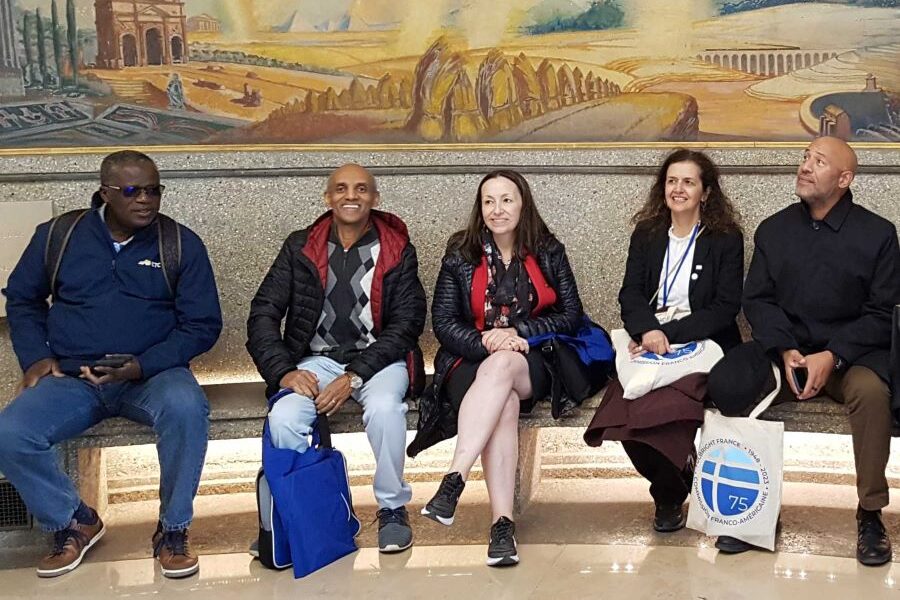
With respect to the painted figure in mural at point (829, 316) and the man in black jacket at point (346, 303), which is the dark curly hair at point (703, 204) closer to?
the painted figure in mural at point (829, 316)

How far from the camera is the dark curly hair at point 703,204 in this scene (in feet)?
19.1

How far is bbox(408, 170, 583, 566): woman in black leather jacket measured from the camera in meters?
5.26

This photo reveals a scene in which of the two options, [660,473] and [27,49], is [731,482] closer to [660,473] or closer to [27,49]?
[660,473]

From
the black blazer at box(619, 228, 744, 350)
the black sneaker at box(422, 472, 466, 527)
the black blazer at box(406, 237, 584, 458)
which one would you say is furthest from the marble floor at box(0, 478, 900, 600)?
the black blazer at box(619, 228, 744, 350)

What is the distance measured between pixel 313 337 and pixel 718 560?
203cm

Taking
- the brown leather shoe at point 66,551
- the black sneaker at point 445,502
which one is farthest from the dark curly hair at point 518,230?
the brown leather shoe at point 66,551

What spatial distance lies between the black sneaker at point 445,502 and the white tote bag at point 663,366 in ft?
2.72

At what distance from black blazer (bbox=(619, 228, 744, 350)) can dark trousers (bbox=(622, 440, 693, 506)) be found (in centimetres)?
54

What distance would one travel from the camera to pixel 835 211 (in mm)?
5520

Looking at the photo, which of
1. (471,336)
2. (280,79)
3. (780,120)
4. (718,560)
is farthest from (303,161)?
(718,560)

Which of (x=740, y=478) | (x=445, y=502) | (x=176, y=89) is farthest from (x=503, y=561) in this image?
(x=176, y=89)

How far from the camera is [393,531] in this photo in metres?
5.34

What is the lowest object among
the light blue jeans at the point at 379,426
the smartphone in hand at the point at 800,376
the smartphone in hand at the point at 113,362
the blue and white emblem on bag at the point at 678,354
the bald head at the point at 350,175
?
the light blue jeans at the point at 379,426

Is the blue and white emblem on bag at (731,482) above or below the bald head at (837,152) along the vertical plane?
below
